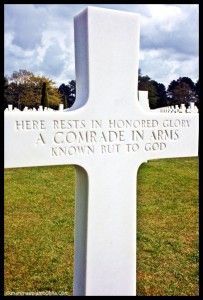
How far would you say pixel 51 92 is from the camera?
36.1 m

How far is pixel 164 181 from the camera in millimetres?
9023

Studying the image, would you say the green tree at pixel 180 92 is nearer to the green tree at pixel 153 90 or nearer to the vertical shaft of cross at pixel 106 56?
the green tree at pixel 153 90

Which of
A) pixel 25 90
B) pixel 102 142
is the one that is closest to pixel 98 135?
pixel 102 142

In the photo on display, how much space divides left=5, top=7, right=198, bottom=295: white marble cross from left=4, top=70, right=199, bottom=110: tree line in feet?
68.3

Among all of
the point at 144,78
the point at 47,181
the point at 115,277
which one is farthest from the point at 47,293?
the point at 144,78

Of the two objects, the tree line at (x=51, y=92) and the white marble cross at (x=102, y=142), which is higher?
the tree line at (x=51, y=92)

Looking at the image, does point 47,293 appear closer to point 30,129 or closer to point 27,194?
point 30,129

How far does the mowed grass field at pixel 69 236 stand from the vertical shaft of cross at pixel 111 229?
101 centimetres

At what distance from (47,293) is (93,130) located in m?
1.90

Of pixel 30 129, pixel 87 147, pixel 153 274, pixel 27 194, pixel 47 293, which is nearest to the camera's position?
pixel 30 129

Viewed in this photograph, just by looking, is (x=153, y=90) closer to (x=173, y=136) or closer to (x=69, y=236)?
(x=69, y=236)

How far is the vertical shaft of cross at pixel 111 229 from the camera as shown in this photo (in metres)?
3.15

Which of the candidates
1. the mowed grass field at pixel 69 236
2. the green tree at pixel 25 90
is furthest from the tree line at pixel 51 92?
the mowed grass field at pixel 69 236

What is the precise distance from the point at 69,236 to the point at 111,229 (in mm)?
2607
